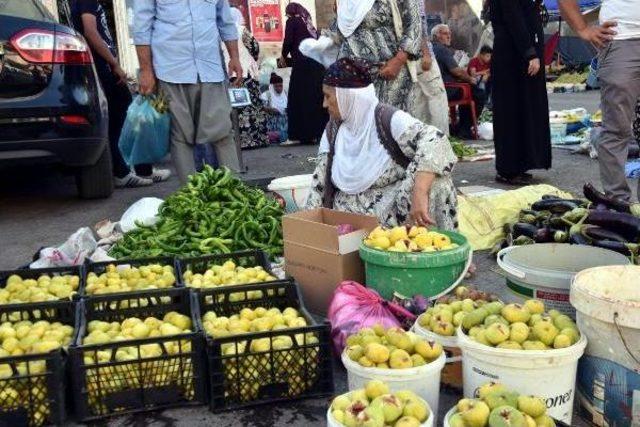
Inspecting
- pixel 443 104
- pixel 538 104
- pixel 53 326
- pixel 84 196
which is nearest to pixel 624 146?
pixel 538 104

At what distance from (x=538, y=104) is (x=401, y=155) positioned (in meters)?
2.98

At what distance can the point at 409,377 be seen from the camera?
2.55 meters

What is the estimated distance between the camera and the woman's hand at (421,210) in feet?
13.3

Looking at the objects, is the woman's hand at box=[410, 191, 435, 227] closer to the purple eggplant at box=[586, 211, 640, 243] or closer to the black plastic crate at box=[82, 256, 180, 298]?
the purple eggplant at box=[586, 211, 640, 243]

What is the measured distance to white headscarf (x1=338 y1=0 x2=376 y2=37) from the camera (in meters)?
5.84

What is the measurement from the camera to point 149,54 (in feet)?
19.0

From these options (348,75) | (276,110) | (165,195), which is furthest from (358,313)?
(276,110)

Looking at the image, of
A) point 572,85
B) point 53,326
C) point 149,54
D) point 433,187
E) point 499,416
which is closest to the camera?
point 499,416

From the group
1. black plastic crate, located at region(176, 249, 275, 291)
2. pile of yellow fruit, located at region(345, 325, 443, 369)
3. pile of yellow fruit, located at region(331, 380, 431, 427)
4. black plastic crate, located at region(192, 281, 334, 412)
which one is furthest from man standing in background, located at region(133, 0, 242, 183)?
pile of yellow fruit, located at region(331, 380, 431, 427)

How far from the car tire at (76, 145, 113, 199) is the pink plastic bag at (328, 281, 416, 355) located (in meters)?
4.15

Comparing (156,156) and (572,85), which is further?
(572,85)

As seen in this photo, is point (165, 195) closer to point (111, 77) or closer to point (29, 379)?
point (111, 77)

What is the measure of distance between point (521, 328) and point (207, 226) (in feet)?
9.21

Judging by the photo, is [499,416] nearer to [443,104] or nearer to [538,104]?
[538,104]
